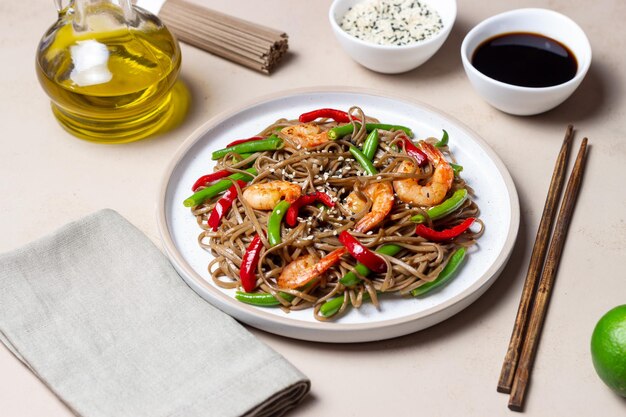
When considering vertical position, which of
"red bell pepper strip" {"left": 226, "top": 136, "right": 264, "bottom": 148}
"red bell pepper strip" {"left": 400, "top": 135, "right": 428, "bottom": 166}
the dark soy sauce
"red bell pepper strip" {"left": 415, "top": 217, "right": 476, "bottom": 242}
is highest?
the dark soy sauce

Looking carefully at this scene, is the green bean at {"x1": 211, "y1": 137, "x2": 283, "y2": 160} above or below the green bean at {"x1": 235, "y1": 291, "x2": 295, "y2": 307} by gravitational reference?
above

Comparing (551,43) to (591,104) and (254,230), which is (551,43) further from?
(254,230)

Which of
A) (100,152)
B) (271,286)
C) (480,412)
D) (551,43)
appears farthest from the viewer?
(551,43)

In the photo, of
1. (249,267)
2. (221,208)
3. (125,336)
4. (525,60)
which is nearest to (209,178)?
(221,208)

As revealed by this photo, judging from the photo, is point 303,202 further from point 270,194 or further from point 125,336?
point 125,336

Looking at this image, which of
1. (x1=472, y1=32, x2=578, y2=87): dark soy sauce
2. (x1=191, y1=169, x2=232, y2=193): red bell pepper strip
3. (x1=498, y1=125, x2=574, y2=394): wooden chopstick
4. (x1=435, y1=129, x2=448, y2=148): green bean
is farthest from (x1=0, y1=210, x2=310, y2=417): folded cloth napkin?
(x1=472, y1=32, x2=578, y2=87): dark soy sauce

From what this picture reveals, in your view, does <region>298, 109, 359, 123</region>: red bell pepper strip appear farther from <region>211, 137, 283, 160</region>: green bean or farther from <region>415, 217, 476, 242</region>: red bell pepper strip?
<region>415, 217, 476, 242</region>: red bell pepper strip

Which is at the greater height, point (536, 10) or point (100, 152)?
point (536, 10)

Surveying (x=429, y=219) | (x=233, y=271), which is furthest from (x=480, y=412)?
(x=233, y=271)
